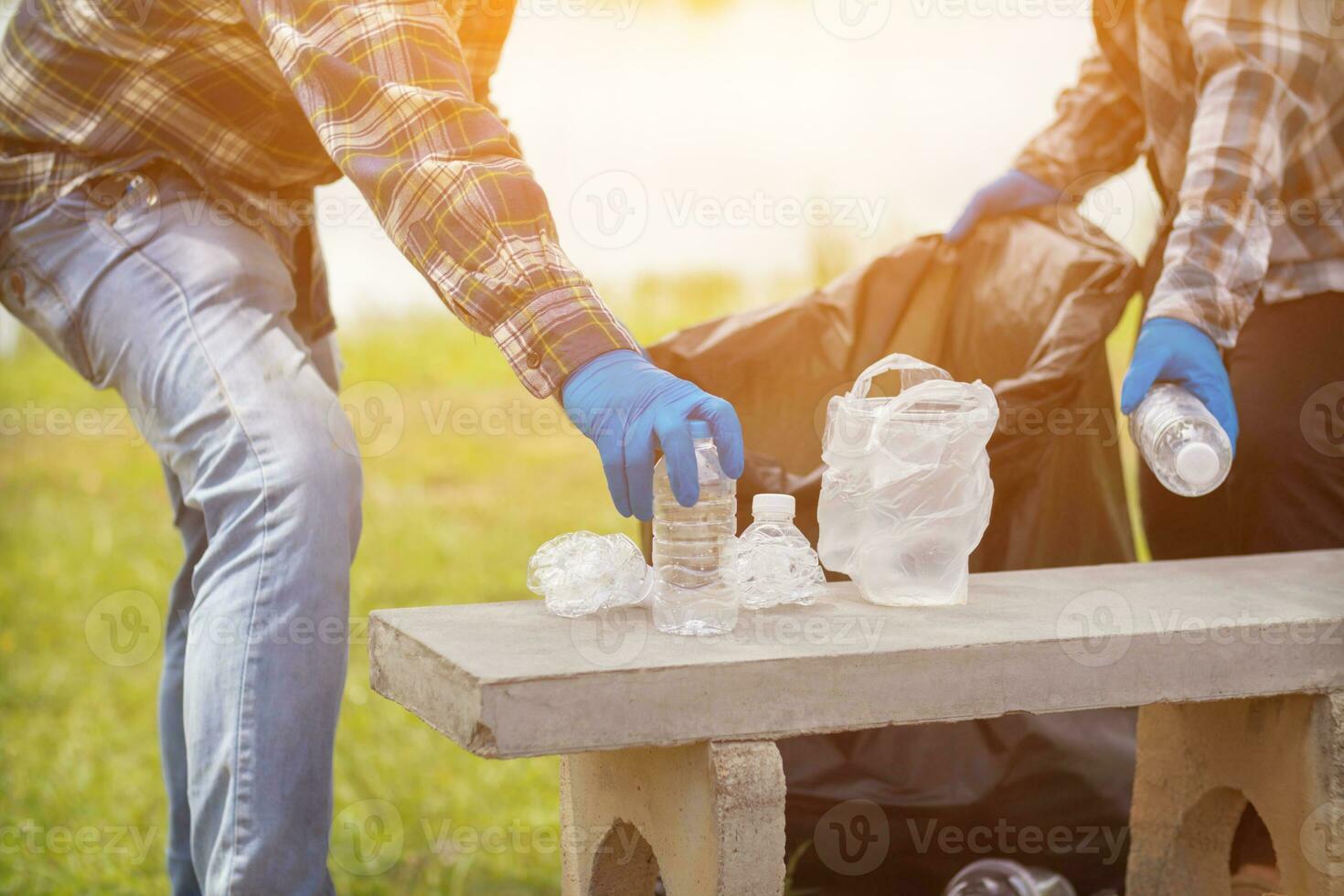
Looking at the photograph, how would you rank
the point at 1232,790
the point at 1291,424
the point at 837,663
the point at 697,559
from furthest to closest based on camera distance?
the point at 1291,424
the point at 1232,790
the point at 697,559
the point at 837,663

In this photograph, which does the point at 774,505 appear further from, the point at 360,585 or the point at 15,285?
the point at 360,585

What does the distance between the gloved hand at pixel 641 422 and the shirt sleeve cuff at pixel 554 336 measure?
0.02 m

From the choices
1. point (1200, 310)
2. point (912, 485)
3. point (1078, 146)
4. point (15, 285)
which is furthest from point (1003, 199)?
point (15, 285)

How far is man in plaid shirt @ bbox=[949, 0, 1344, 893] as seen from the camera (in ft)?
7.27

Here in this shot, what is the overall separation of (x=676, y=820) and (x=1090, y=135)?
5.57 feet

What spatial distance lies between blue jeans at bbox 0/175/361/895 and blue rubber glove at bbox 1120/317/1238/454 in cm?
110

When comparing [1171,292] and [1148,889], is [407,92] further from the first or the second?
[1148,889]

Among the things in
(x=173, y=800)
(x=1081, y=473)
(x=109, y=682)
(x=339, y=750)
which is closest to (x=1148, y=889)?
(x=1081, y=473)

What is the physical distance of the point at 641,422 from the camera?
1.53 meters

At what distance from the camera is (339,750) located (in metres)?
3.21

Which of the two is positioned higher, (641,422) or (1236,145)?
(1236,145)

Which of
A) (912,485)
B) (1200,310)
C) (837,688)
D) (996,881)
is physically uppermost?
(1200,310)

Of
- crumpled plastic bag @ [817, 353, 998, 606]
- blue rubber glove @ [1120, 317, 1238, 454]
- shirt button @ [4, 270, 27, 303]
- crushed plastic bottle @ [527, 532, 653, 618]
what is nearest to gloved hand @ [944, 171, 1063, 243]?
blue rubber glove @ [1120, 317, 1238, 454]

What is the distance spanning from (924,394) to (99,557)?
3.72 metres
